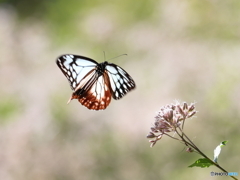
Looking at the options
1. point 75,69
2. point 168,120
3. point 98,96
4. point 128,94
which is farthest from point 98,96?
point 128,94

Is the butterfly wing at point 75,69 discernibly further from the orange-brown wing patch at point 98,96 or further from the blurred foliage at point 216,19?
the blurred foliage at point 216,19

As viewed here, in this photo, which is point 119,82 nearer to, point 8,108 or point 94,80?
point 94,80

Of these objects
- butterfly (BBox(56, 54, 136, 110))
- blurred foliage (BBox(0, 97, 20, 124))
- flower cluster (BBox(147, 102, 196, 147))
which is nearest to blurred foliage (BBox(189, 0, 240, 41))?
blurred foliage (BBox(0, 97, 20, 124))

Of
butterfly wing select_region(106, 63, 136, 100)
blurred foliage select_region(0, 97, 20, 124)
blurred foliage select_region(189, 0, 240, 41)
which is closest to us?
butterfly wing select_region(106, 63, 136, 100)

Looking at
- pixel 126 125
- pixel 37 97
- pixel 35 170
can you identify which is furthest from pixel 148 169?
pixel 37 97

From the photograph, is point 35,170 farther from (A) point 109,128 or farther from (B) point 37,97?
(B) point 37,97

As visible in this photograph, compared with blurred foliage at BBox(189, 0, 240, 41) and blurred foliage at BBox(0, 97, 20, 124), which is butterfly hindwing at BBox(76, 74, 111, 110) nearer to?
blurred foliage at BBox(0, 97, 20, 124)
